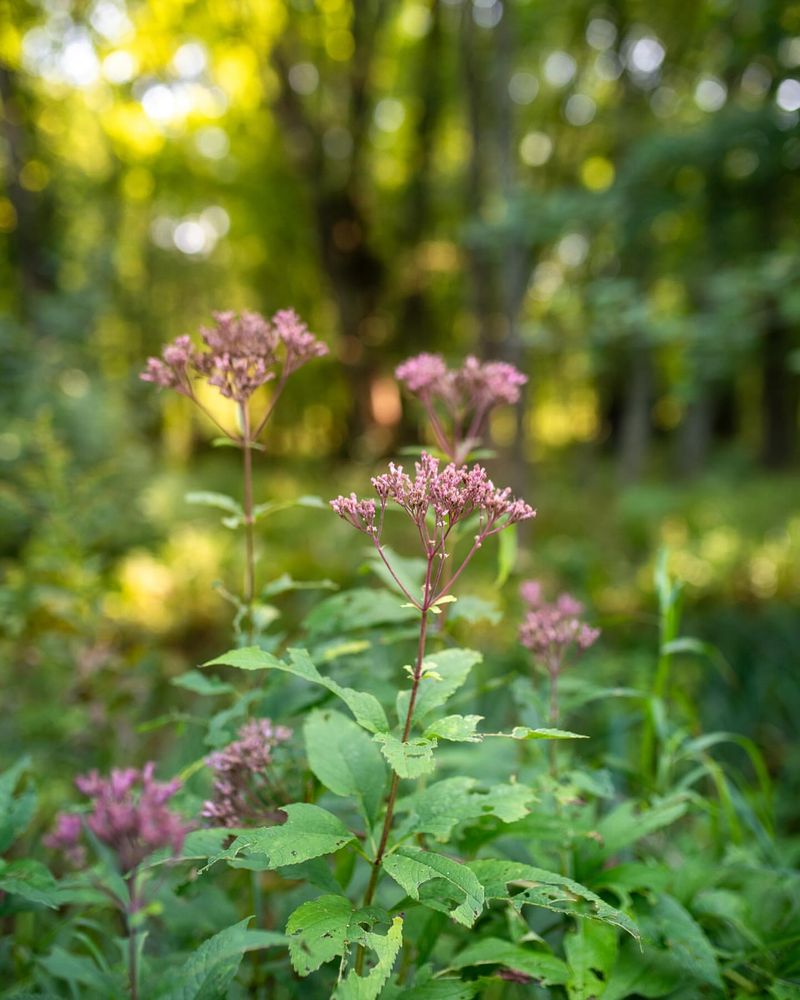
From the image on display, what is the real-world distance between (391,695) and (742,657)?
131 inches

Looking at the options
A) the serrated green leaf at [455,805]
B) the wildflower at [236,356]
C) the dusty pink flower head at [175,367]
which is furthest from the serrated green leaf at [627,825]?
the dusty pink flower head at [175,367]

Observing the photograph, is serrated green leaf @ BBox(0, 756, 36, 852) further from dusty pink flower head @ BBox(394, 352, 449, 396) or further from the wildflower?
dusty pink flower head @ BBox(394, 352, 449, 396)

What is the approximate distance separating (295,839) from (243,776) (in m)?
0.30

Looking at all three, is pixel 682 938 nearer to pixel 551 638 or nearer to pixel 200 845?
pixel 551 638

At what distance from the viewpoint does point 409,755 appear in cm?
93

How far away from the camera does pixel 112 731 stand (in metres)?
2.39

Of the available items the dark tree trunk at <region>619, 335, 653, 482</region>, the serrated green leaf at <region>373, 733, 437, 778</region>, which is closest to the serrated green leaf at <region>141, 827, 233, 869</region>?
the serrated green leaf at <region>373, 733, 437, 778</region>

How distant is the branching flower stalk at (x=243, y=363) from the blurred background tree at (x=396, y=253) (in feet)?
3.56

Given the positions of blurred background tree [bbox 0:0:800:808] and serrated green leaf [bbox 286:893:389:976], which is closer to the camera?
serrated green leaf [bbox 286:893:389:976]

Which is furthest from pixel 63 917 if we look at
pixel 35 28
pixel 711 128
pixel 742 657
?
pixel 35 28

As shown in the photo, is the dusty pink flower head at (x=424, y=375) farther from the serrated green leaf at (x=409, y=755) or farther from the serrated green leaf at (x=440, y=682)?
the serrated green leaf at (x=409, y=755)

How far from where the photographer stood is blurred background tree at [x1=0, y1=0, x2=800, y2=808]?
15.7ft

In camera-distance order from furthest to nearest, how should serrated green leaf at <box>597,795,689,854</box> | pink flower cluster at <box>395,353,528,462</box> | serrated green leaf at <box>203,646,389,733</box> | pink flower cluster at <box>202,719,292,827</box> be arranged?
pink flower cluster at <box>395,353,528,462</box>
serrated green leaf at <box>597,795,689,854</box>
pink flower cluster at <box>202,719,292,827</box>
serrated green leaf at <box>203,646,389,733</box>

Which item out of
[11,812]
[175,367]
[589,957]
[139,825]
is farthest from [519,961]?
[175,367]
